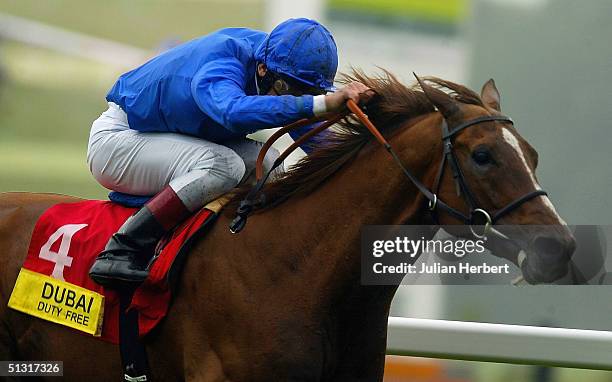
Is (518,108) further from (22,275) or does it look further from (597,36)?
(22,275)

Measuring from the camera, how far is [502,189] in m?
3.37

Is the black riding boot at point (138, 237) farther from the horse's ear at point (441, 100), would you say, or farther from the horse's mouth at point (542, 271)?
the horse's mouth at point (542, 271)

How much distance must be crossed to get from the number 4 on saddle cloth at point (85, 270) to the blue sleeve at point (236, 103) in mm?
395

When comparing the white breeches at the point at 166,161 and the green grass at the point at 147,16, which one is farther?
the green grass at the point at 147,16

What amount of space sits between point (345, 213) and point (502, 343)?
140 cm

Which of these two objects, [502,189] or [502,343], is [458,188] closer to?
[502,189]

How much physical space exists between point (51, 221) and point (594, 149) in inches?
115

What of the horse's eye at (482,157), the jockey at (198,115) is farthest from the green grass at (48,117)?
the horse's eye at (482,157)

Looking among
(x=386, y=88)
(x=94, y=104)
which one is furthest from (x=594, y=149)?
(x=94, y=104)

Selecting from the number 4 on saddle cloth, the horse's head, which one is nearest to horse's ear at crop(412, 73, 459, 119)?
the horse's head

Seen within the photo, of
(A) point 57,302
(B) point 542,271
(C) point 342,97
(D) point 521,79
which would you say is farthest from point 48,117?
(B) point 542,271

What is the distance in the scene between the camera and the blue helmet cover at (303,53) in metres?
3.90

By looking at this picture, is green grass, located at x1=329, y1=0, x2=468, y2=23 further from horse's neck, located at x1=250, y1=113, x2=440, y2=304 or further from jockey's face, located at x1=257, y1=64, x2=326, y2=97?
horse's neck, located at x1=250, y1=113, x2=440, y2=304

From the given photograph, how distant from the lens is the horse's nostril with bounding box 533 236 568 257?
3266mm
